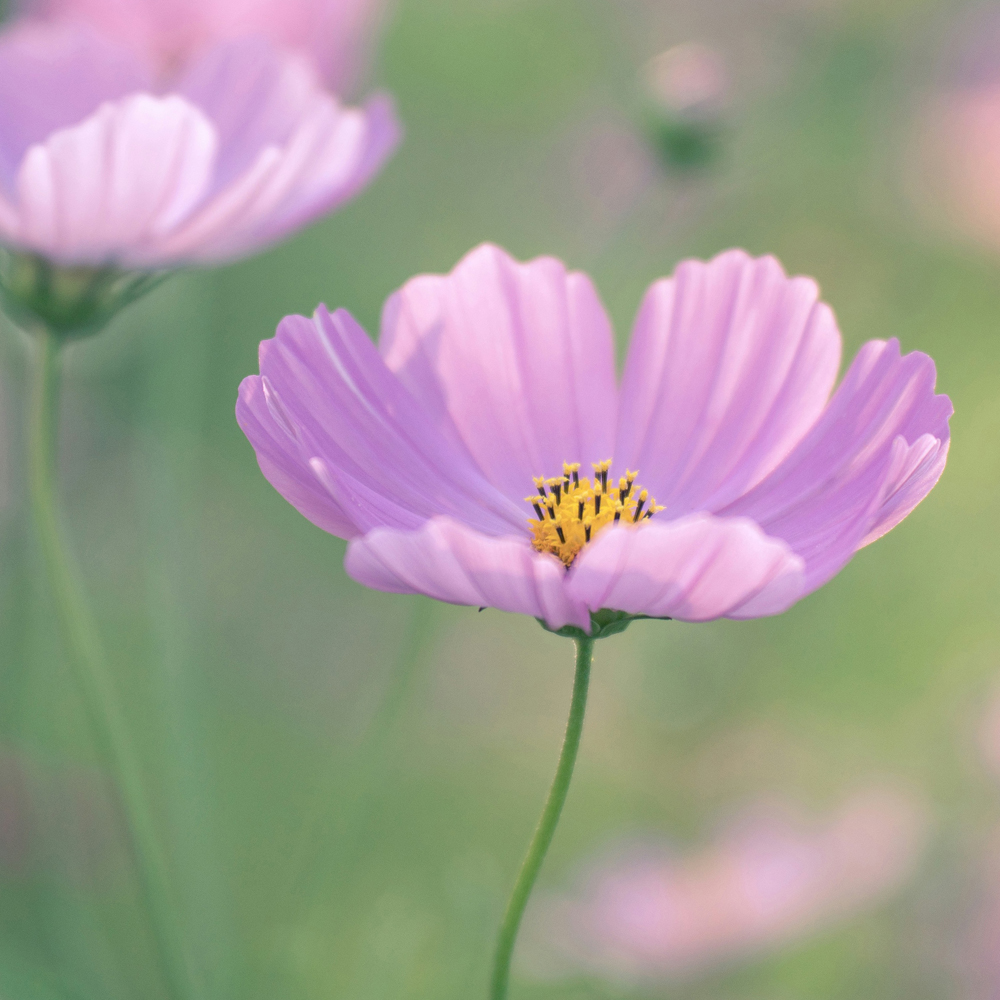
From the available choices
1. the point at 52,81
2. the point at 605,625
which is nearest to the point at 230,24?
the point at 52,81

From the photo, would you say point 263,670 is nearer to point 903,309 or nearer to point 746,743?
point 746,743

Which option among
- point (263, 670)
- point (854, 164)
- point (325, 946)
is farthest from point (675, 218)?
point (325, 946)

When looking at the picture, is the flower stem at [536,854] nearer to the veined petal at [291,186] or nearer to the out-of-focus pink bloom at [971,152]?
the veined petal at [291,186]

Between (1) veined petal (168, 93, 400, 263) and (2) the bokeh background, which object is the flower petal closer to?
(1) veined petal (168, 93, 400, 263)

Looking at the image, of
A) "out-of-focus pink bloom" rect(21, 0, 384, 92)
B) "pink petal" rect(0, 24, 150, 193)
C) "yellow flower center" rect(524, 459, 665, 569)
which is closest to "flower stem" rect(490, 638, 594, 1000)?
"yellow flower center" rect(524, 459, 665, 569)

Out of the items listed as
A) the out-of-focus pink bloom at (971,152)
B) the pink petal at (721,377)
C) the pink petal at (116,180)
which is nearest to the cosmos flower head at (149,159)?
the pink petal at (116,180)

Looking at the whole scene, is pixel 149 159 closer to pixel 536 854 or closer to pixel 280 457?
pixel 280 457
